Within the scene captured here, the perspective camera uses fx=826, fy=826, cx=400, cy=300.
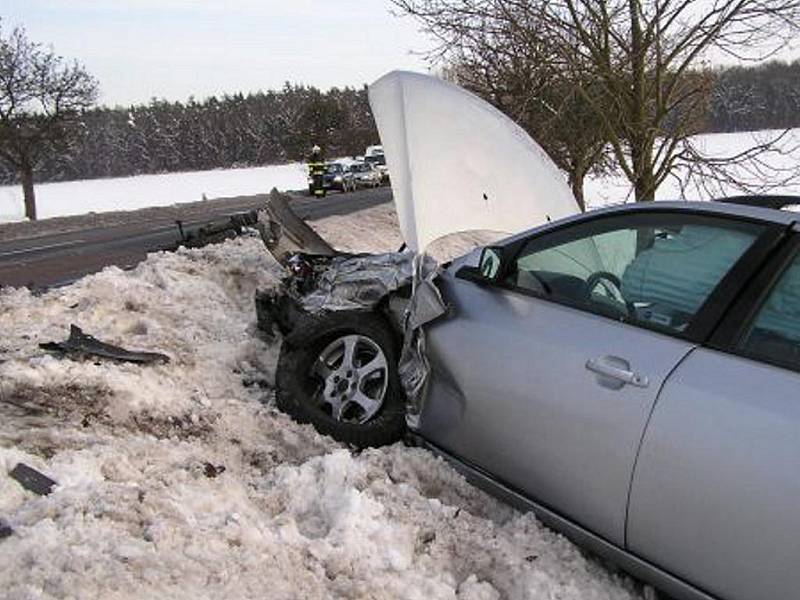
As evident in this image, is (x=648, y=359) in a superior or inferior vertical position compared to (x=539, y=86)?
inferior

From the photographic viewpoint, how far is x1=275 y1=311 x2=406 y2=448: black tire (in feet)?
13.0

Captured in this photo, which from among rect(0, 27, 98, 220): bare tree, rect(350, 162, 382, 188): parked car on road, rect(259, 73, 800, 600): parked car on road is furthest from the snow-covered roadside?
rect(350, 162, 382, 188): parked car on road

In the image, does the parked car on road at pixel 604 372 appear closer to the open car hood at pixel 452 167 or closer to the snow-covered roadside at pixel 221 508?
the open car hood at pixel 452 167

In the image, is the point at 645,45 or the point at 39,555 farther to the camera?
the point at 645,45

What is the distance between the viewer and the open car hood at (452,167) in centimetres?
459

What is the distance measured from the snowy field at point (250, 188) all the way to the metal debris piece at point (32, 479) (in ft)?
21.9

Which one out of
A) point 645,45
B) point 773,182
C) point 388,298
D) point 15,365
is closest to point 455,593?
point 388,298

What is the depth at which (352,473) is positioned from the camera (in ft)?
11.2

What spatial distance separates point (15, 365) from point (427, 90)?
2.84 meters

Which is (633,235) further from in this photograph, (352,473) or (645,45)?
(645,45)

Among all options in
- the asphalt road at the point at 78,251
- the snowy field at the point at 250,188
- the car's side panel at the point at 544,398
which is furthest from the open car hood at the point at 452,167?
the asphalt road at the point at 78,251

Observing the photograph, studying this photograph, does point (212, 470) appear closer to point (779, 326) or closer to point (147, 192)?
point (779, 326)

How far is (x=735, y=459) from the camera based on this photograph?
2.48m

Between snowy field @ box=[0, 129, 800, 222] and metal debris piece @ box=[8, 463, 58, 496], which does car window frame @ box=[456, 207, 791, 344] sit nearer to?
metal debris piece @ box=[8, 463, 58, 496]
